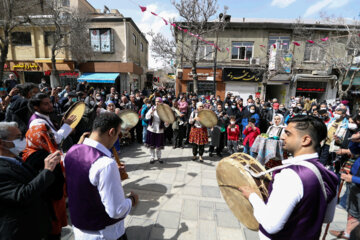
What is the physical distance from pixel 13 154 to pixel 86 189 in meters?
0.78

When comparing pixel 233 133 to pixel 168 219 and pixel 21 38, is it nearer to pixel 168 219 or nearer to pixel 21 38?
pixel 168 219

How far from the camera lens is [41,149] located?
2355 mm

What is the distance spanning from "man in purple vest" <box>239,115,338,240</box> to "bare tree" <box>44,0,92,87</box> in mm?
17472

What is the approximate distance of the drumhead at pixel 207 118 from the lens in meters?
5.33

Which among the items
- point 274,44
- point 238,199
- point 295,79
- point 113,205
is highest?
point 274,44

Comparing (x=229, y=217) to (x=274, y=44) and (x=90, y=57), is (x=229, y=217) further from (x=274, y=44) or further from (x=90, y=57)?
(x=90, y=57)

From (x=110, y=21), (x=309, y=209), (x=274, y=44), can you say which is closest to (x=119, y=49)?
(x=110, y=21)

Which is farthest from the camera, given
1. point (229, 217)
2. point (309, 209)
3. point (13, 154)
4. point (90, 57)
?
point (90, 57)

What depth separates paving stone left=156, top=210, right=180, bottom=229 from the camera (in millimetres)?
3059

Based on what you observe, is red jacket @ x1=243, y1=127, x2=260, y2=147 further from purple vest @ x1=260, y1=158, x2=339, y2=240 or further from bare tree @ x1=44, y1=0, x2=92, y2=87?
bare tree @ x1=44, y1=0, x2=92, y2=87

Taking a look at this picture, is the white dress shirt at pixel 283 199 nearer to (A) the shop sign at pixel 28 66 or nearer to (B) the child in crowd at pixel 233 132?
(B) the child in crowd at pixel 233 132

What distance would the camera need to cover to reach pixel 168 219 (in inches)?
126

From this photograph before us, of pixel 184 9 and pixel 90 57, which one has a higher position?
pixel 184 9

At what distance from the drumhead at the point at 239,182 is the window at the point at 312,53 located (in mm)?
19913
